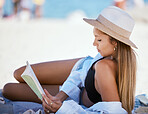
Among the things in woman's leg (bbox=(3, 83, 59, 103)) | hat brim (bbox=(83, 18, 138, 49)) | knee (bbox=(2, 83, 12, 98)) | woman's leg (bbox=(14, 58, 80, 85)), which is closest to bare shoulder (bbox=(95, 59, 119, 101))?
hat brim (bbox=(83, 18, 138, 49))

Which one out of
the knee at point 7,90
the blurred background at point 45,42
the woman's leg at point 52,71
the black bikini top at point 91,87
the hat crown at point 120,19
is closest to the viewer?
the hat crown at point 120,19

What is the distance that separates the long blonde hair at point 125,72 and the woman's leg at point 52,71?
2.78 feet

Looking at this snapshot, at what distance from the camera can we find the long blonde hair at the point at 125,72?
2.48 m

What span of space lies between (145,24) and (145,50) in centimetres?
440

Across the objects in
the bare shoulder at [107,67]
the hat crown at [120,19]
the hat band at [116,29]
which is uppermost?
the hat crown at [120,19]

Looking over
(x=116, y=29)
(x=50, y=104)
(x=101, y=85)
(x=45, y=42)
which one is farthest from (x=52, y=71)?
(x=45, y=42)

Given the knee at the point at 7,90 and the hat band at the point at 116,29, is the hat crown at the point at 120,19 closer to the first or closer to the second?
the hat band at the point at 116,29

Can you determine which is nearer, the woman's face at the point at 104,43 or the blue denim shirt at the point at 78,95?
the blue denim shirt at the point at 78,95

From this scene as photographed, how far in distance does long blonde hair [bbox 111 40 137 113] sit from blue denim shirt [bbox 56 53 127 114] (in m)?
0.14

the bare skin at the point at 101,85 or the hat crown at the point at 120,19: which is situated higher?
the hat crown at the point at 120,19

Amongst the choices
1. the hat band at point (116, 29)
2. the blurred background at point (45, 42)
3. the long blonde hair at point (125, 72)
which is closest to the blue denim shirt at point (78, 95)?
the long blonde hair at point (125, 72)

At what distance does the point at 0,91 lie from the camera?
3.38 metres

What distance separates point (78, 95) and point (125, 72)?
0.69 m

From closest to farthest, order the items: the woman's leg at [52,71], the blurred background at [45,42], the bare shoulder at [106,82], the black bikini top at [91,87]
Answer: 1. the bare shoulder at [106,82]
2. the black bikini top at [91,87]
3. the woman's leg at [52,71]
4. the blurred background at [45,42]
